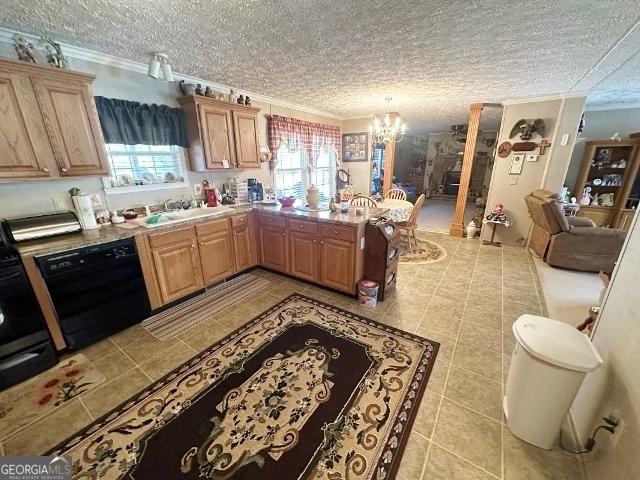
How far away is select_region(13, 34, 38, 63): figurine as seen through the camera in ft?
5.97

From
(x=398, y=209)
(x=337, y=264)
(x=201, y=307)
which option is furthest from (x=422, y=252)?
(x=201, y=307)

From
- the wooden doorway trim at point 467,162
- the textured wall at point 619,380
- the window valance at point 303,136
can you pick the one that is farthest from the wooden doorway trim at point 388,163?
the textured wall at point 619,380

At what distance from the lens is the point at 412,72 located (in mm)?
2781

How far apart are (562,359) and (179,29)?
3142mm

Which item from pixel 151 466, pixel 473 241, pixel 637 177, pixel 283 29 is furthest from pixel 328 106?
pixel 637 177

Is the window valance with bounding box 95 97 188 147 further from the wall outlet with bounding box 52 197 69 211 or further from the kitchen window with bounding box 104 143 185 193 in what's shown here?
the wall outlet with bounding box 52 197 69 211

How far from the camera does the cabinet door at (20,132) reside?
176 cm

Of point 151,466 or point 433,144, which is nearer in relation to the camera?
point 151,466

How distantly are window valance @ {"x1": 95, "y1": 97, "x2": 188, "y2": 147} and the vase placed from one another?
158 centimetres

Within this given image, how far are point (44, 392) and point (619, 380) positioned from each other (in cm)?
330

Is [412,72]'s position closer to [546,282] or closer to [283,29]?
[283,29]

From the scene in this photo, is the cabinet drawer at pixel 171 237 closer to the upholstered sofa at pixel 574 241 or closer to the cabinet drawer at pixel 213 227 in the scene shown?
the cabinet drawer at pixel 213 227

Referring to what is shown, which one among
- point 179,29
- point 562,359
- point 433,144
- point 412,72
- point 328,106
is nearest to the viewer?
point 562,359

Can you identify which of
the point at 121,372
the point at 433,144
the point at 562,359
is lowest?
the point at 121,372
